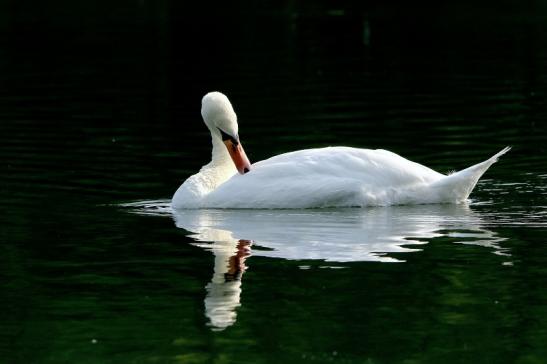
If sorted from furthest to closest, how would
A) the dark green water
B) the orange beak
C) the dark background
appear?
1. the dark background
2. the orange beak
3. the dark green water

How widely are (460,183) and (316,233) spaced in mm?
2171

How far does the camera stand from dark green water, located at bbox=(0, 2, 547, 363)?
10.0 meters

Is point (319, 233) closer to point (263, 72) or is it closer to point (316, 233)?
point (316, 233)

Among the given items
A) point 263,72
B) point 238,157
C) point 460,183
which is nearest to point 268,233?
point 238,157

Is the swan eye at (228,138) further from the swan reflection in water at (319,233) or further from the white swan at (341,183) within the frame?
the swan reflection in water at (319,233)

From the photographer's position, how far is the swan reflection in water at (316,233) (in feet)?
41.4

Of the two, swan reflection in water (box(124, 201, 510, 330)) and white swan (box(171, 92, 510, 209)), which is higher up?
white swan (box(171, 92, 510, 209))

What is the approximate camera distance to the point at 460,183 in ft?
50.4

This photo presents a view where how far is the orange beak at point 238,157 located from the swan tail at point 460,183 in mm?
2044

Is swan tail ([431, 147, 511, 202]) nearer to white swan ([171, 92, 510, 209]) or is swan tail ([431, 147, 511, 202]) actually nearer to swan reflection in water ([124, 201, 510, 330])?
white swan ([171, 92, 510, 209])

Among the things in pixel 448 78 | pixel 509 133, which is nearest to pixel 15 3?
pixel 448 78

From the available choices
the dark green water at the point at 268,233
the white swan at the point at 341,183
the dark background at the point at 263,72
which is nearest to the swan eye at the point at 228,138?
the white swan at the point at 341,183

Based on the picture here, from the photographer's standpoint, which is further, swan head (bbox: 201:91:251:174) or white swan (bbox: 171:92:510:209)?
swan head (bbox: 201:91:251:174)

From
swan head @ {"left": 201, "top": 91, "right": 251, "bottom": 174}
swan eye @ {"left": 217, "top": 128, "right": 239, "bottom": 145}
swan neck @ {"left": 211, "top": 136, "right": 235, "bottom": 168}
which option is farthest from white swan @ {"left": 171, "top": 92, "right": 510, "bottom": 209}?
swan neck @ {"left": 211, "top": 136, "right": 235, "bottom": 168}
